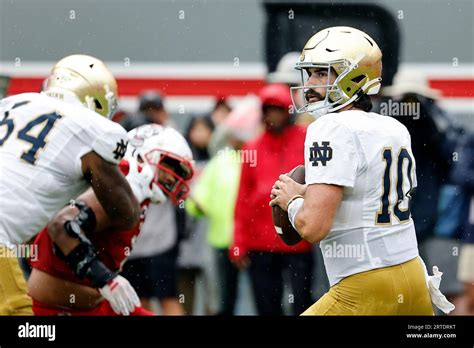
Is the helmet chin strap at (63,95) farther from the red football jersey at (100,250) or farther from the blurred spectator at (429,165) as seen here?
the blurred spectator at (429,165)

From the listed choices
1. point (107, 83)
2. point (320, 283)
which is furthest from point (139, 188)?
point (320, 283)

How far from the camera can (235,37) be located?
294 inches

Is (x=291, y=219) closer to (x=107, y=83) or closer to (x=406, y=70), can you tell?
(x=107, y=83)

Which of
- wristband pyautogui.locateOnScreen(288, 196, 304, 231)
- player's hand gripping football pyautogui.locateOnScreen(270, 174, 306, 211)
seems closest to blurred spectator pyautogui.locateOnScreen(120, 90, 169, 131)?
player's hand gripping football pyautogui.locateOnScreen(270, 174, 306, 211)

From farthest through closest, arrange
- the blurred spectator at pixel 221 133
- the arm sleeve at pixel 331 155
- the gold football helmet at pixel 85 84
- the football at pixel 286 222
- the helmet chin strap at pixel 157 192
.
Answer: the blurred spectator at pixel 221 133
the helmet chin strap at pixel 157 192
the gold football helmet at pixel 85 84
the football at pixel 286 222
the arm sleeve at pixel 331 155

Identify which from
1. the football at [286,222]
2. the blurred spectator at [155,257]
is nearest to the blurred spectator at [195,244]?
the blurred spectator at [155,257]

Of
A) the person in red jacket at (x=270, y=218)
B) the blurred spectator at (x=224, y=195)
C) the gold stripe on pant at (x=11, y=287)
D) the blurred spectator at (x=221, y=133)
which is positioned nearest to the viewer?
the gold stripe on pant at (x=11, y=287)

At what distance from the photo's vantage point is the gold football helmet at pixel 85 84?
5211 mm

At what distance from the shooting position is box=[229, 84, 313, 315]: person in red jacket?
635 centimetres

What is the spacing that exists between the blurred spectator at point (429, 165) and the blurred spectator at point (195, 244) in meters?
1.67

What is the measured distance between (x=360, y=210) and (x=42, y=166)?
1.40m

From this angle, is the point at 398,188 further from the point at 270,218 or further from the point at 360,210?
the point at 270,218

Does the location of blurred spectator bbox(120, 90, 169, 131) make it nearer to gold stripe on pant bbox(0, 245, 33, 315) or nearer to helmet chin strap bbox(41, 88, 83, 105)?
helmet chin strap bbox(41, 88, 83, 105)
